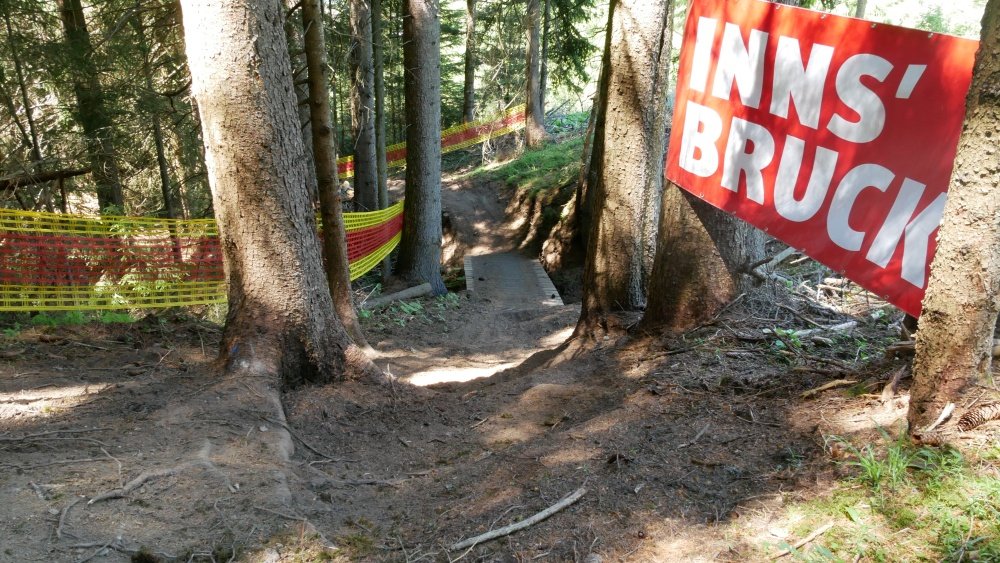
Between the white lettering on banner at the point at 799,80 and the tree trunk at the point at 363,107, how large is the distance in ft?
26.3

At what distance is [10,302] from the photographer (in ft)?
20.2

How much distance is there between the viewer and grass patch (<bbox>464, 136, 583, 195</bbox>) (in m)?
19.1

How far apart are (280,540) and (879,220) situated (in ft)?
10.9

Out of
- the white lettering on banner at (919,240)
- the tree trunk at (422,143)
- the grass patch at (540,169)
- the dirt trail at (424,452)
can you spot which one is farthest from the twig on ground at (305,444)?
the grass patch at (540,169)

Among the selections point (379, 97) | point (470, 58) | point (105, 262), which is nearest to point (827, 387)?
point (105, 262)

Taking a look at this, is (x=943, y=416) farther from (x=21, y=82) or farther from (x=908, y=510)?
(x=21, y=82)

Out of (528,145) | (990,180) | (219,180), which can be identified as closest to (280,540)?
(219,180)

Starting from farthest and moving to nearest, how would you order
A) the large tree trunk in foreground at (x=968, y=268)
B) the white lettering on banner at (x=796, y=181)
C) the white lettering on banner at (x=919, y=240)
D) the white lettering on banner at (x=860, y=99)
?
the white lettering on banner at (x=796, y=181), the white lettering on banner at (x=860, y=99), the white lettering on banner at (x=919, y=240), the large tree trunk in foreground at (x=968, y=268)

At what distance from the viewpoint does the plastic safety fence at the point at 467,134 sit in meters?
27.0

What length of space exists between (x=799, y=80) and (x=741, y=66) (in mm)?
585

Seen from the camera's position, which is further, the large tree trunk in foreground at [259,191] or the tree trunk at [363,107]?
the tree trunk at [363,107]

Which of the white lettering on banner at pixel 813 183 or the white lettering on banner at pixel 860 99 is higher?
the white lettering on banner at pixel 860 99

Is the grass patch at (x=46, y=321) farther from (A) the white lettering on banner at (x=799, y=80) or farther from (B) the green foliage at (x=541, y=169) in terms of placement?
(B) the green foliage at (x=541, y=169)

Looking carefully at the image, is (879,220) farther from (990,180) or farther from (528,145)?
(528,145)
